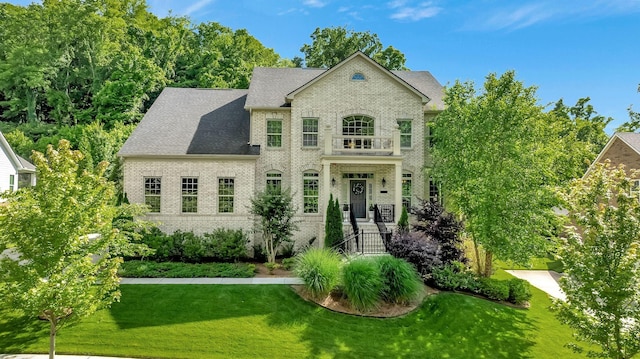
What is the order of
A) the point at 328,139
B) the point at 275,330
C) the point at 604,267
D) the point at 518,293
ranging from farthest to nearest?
1. the point at 328,139
2. the point at 518,293
3. the point at 275,330
4. the point at 604,267

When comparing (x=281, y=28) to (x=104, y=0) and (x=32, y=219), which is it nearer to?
(x=32, y=219)

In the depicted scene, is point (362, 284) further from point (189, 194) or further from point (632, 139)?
point (632, 139)

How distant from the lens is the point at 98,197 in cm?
815

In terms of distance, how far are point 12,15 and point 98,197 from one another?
48.6m

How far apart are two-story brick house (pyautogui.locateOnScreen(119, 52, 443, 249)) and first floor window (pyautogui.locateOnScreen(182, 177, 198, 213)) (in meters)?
0.05

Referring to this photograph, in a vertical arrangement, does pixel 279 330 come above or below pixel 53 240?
below

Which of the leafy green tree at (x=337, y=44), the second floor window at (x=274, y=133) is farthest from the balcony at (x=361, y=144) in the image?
the leafy green tree at (x=337, y=44)

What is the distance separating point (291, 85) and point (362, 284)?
13.4 meters

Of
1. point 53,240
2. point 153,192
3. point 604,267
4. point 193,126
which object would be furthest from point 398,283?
point 193,126

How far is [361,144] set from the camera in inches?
749

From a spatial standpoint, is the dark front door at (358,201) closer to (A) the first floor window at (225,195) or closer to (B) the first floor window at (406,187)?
(B) the first floor window at (406,187)

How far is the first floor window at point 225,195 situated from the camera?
724 inches

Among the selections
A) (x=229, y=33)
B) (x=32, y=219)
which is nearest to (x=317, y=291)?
(x=32, y=219)

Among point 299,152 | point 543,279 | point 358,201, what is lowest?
point 543,279
